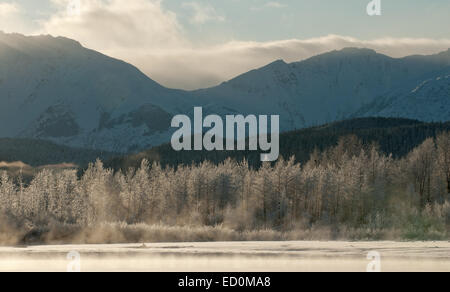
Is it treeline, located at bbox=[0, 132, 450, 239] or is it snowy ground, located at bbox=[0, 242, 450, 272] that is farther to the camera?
treeline, located at bbox=[0, 132, 450, 239]

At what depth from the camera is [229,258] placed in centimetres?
2523

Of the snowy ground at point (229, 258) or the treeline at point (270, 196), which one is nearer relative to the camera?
the snowy ground at point (229, 258)

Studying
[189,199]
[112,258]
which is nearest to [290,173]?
[189,199]

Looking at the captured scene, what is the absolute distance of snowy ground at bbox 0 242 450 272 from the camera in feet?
74.7

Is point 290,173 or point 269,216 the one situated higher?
point 290,173

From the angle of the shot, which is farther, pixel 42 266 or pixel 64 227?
pixel 64 227

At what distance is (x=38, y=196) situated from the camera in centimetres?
9244

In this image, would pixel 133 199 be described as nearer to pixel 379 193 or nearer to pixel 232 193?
pixel 232 193

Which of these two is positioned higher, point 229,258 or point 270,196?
point 270,196

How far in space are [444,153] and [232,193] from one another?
A: 34.9m

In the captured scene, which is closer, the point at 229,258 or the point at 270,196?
the point at 229,258

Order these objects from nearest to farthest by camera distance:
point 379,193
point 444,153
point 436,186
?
point 379,193 → point 436,186 → point 444,153

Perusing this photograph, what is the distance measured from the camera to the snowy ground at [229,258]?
2278cm
